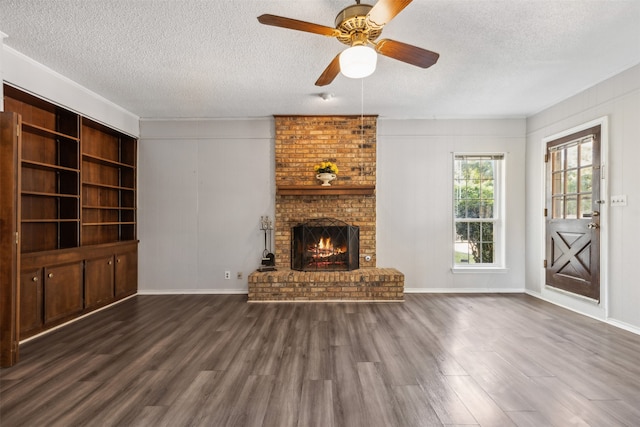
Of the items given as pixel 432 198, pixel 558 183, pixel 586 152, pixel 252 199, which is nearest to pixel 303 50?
pixel 252 199

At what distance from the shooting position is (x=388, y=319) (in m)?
3.56

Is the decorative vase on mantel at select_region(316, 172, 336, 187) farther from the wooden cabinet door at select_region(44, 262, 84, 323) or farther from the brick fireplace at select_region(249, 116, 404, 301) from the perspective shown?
the wooden cabinet door at select_region(44, 262, 84, 323)

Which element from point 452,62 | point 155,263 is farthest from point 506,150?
point 155,263

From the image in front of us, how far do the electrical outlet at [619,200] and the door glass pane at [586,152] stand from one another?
55cm

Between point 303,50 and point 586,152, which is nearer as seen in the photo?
point 303,50

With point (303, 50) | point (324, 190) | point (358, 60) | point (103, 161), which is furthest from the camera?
point (324, 190)

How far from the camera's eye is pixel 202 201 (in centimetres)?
493

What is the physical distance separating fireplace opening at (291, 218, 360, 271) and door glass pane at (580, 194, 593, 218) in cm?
286

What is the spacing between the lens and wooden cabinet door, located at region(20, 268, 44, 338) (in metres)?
2.95

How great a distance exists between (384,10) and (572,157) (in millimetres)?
3650

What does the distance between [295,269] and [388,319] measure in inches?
66.3

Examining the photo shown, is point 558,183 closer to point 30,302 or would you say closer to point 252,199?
point 252,199

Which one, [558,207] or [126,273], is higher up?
[558,207]

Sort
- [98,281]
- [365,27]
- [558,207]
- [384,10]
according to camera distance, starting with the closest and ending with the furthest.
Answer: [384,10] → [365,27] → [98,281] → [558,207]
